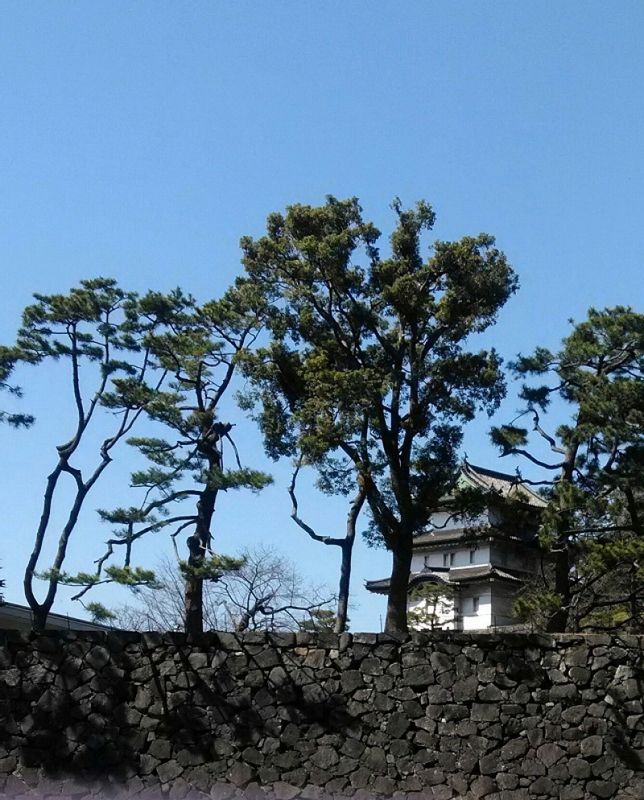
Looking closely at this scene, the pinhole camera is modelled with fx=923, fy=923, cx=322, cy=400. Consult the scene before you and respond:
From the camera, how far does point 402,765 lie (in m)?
9.01

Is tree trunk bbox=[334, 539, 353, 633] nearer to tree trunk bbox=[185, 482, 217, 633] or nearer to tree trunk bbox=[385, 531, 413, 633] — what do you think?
tree trunk bbox=[385, 531, 413, 633]

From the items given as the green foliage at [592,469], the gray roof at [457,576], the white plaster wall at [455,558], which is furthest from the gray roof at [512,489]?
the white plaster wall at [455,558]

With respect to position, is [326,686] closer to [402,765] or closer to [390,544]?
[402,765]

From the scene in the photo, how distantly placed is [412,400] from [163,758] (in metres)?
6.92

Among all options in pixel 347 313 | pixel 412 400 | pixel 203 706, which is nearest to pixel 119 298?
pixel 347 313

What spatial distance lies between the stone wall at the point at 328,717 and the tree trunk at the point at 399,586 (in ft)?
13.1

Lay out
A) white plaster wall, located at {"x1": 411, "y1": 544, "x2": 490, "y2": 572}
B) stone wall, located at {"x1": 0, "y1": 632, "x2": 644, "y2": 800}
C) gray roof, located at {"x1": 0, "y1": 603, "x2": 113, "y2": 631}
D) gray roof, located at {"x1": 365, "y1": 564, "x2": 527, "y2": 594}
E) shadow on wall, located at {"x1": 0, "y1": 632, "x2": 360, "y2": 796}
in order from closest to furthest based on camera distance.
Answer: stone wall, located at {"x1": 0, "y1": 632, "x2": 644, "y2": 800}
shadow on wall, located at {"x1": 0, "y1": 632, "x2": 360, "y2": 796}
gray roof, located at {"x1": 0, "y1": 603, "x2": 113, "y2": 631}
gray roof, located at {"x1": 365, "y1": 564, "x2": 527, "y2": 594}
white plaster wall, located at {"x1": 411, "y1": 544, "x2": 490, "y2": 572}

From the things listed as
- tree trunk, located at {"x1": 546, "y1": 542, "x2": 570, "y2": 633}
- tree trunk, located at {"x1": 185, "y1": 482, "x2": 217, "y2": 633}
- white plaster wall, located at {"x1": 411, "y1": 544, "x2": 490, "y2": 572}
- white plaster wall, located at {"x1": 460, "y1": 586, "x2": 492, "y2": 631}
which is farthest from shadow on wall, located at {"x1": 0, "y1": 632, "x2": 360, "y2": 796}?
white plaster wall, located at {"x1": 460, "y1": 586, "x2": 492, "y2": 631}

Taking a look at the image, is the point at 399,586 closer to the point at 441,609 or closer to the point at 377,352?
the point at 377,352

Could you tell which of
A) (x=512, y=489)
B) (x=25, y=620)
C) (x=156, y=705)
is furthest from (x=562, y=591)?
(x=25, y=620)

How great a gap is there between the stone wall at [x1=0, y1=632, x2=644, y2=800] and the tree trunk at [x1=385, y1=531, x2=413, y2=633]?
3.98 m

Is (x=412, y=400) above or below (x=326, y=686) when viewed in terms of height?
above

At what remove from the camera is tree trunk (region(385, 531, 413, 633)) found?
13508 mm

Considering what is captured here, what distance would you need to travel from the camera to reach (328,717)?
9.32m
